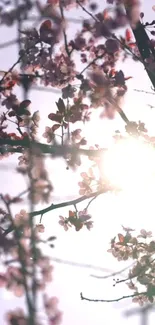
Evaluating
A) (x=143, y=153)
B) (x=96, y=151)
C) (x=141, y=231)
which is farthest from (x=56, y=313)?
(x=141, y=231)

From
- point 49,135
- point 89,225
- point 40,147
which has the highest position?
point 49,135

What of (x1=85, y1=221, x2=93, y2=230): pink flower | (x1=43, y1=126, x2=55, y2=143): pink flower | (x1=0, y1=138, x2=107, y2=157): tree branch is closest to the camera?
(x1=0, y1=138, x2=107, y2=157): tree branch

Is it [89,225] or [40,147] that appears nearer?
[40,147]

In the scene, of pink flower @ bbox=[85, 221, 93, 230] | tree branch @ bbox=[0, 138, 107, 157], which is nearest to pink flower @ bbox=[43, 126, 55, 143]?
tree branch @ bbox=[0, 138, 107, 157]

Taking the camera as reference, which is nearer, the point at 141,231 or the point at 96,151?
the point at 96,151

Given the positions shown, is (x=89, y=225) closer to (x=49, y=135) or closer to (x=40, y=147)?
(x=49, y=135)

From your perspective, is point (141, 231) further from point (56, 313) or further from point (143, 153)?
point (56, 313)

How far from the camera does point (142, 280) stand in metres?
5.56

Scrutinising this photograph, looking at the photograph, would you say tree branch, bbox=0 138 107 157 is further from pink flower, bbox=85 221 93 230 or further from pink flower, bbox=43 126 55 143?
pink flower, bbox=85 221 93 230

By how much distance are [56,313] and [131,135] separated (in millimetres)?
2678

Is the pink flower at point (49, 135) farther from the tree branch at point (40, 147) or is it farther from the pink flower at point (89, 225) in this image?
the pink flower at point (89, 225)

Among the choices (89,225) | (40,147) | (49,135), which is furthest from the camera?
(89,225)

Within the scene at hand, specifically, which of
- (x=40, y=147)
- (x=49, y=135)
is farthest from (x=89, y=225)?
(x=40, y=147)

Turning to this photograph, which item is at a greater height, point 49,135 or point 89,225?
point 49,135
